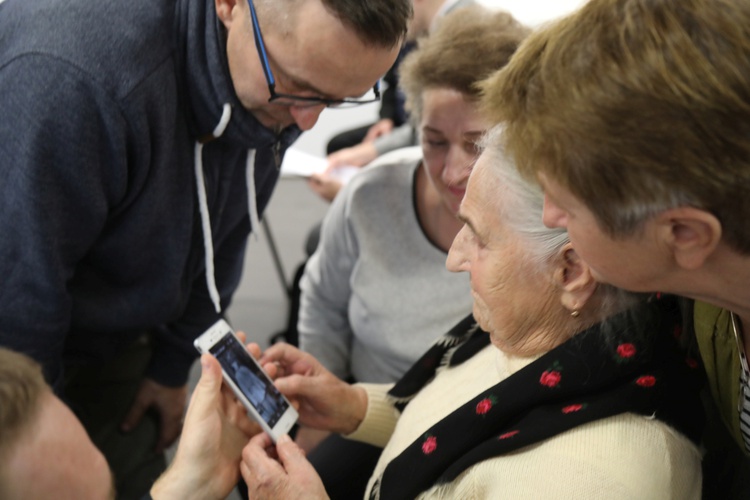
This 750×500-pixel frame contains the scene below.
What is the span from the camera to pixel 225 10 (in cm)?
121

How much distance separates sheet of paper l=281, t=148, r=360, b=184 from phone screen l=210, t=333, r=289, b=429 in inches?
41.5

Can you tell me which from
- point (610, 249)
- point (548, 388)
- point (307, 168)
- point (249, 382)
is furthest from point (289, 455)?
point (307, 168)

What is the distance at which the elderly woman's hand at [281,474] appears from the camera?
1.15 m

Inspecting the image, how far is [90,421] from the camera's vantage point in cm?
164

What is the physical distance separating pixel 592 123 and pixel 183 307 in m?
1.10

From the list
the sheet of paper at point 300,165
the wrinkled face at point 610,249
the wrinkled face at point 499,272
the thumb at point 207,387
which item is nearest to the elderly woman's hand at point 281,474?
the thumb at point 207,387

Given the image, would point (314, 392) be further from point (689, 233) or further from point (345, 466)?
point (689, 233)

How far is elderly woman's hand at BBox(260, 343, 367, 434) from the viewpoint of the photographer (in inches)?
55.0

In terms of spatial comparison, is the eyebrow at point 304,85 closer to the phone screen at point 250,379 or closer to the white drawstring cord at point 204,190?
the white drawstring cord at point 204,190

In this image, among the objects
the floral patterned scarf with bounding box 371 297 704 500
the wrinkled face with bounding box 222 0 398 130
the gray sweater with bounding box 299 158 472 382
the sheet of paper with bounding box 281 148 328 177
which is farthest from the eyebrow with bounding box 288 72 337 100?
the sheet of paper with bounding box 281 148 328 177

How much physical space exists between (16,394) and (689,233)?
76cm

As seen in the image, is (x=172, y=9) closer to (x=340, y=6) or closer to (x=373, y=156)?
(x=340, y=6)

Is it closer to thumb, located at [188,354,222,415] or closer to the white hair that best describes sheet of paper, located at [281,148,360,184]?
thumb, located at [188,354,222,415]

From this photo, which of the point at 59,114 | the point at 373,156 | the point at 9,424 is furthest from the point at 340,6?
the point at 373,156
